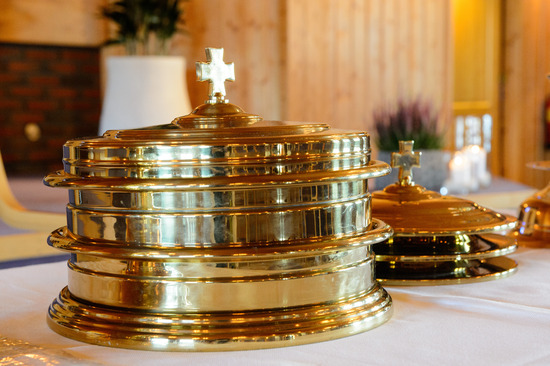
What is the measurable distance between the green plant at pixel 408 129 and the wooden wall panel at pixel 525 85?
13.7ft

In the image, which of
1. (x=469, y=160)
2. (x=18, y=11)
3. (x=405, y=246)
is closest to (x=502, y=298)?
(x=405, y=246)

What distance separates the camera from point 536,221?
1.01m

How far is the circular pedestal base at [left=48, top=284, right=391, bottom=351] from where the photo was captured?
21.4 inches

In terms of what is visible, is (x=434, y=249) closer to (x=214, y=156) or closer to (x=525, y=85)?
(x=214, y=156)

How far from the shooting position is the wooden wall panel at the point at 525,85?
21.3 feet

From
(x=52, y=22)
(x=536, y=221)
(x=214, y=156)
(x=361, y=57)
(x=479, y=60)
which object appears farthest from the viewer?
(x=479, y=60)

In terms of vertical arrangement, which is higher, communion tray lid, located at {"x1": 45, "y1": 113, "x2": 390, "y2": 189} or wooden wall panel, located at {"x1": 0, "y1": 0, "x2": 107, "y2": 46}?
wooden wall panel, located at {"x1": 0, "y1": 0, "x2": 107, "y2": 46}

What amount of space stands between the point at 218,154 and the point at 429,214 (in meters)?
0.32

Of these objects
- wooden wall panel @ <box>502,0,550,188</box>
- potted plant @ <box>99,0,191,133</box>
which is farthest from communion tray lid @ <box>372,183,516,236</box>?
wooden wall panel @ <box>502,0,550,188</box>

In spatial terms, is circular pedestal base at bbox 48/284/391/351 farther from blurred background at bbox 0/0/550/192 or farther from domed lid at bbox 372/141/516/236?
blurred background at bbox 0/0/550/192

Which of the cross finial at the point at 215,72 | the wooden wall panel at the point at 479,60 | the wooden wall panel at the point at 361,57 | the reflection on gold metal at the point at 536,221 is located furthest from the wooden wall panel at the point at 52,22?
the cross finial at the point at 215,72

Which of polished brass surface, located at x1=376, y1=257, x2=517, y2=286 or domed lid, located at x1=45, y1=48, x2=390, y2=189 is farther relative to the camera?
polished brass surface, located at x1=376, y1=257, x2=517, y2=286

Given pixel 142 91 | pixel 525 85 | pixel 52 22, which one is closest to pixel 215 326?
pixel 142 91

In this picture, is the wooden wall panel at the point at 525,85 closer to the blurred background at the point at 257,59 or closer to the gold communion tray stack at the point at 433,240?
the blurred background at the point at 257,59
